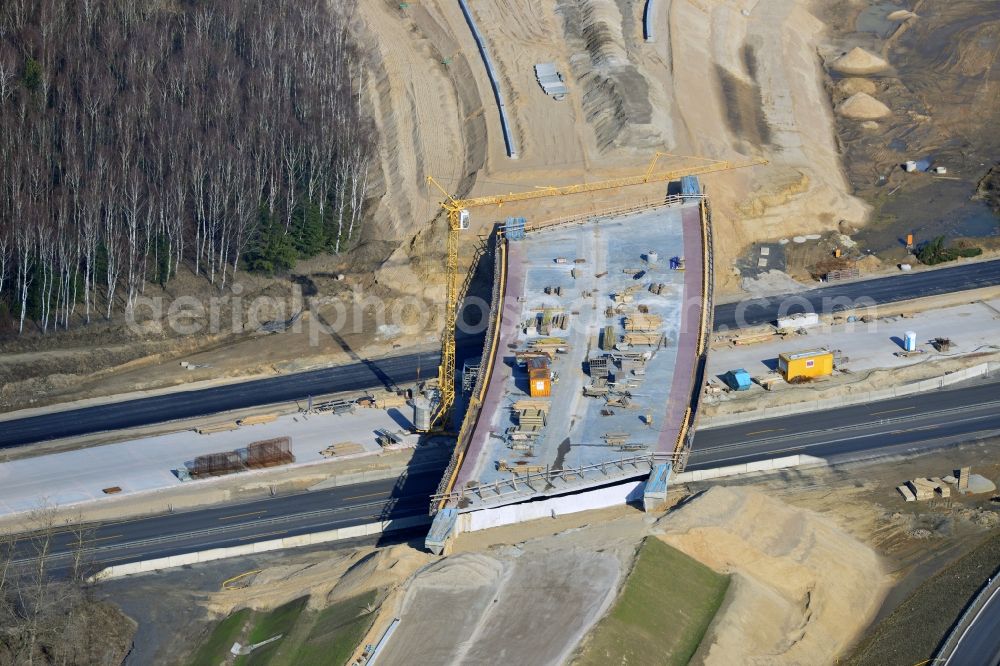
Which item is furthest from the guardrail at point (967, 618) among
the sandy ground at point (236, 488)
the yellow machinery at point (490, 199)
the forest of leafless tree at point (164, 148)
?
the forest of leafless tree at point (164, 148)

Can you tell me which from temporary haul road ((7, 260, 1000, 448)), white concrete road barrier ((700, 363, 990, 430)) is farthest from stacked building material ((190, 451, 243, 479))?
white concrete road barrier ((700, 363, 990, 430))

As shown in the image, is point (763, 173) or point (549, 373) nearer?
point (549, 373)

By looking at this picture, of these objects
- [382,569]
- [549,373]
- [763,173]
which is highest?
[763,173]

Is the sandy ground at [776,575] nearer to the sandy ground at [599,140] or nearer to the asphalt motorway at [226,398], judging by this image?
the asphalt motorway at [226,398]

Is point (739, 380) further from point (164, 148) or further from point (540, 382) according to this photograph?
point (164, 148)

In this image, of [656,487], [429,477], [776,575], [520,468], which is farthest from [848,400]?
[429,477]

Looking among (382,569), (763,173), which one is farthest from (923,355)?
(382,569)

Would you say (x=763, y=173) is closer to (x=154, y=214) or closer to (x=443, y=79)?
(x=443, y=79)
